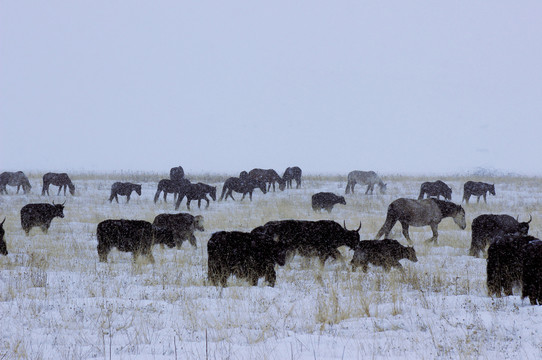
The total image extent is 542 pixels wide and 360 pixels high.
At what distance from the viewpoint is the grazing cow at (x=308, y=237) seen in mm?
11258

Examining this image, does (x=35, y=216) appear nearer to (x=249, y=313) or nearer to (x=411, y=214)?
(x=411, y=214)

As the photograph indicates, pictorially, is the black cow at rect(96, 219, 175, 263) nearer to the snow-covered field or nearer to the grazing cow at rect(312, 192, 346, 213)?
the snow-covered field

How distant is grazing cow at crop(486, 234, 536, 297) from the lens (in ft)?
25.1

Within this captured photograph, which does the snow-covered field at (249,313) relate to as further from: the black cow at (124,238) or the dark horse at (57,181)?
the dark horse at (57,181)

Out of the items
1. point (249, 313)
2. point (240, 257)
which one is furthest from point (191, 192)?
point (249, 313)

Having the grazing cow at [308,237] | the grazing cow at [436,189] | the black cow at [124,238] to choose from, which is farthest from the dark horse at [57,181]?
the grazing cow at [308,237]

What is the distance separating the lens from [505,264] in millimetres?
7770

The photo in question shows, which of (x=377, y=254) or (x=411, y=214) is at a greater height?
(x=411, y=214)

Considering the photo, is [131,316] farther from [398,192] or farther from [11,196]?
[398,192]

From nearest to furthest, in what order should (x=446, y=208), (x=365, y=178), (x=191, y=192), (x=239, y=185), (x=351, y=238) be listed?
1. (x=351, y=238)
2. (x=446, y=208)
3. (x=191, y=192)
4. (x=239, y=185)
5. (x=365, y=178)

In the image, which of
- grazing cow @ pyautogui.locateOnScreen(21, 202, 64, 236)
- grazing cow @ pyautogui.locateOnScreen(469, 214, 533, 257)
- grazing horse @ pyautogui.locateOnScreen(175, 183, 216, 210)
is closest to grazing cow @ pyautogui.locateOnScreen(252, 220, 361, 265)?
grazing cow @ pyautogui.locateOnScreen(469, 214, 533, 257)

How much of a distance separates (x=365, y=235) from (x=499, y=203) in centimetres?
1614

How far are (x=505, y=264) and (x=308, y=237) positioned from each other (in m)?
4.33

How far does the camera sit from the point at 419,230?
19.1 metres
